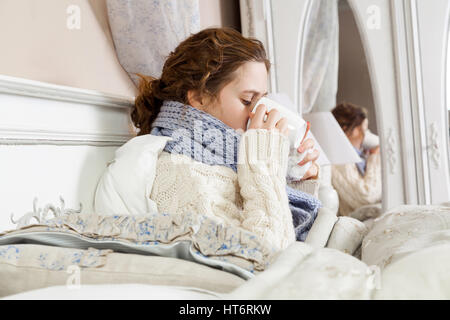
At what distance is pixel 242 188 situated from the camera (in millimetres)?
1046

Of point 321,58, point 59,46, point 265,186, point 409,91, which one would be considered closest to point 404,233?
point 265,186

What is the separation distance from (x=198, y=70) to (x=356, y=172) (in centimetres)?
135

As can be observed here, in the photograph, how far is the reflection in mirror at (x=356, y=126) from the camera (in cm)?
228

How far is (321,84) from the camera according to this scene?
2379 mm

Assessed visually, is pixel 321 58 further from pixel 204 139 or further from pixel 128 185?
pixel 128 185

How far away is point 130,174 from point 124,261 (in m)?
0.47

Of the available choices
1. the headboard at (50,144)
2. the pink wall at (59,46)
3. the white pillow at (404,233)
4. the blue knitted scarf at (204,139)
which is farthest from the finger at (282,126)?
the pink wall at (59,46)

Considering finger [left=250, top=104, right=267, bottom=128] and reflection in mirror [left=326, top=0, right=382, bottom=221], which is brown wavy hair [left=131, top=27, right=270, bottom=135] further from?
reflection in mirror [left=326, top=0, right=382, bottom=221]

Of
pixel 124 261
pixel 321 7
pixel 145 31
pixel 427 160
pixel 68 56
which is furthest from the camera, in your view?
pixel 321 7

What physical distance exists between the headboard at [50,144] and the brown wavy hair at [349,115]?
1.45 meters

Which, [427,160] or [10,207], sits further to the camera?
[427,160]

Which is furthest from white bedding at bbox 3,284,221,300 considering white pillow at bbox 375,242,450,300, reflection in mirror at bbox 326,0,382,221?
reflection in mirror at bbox 326,0,382,221
